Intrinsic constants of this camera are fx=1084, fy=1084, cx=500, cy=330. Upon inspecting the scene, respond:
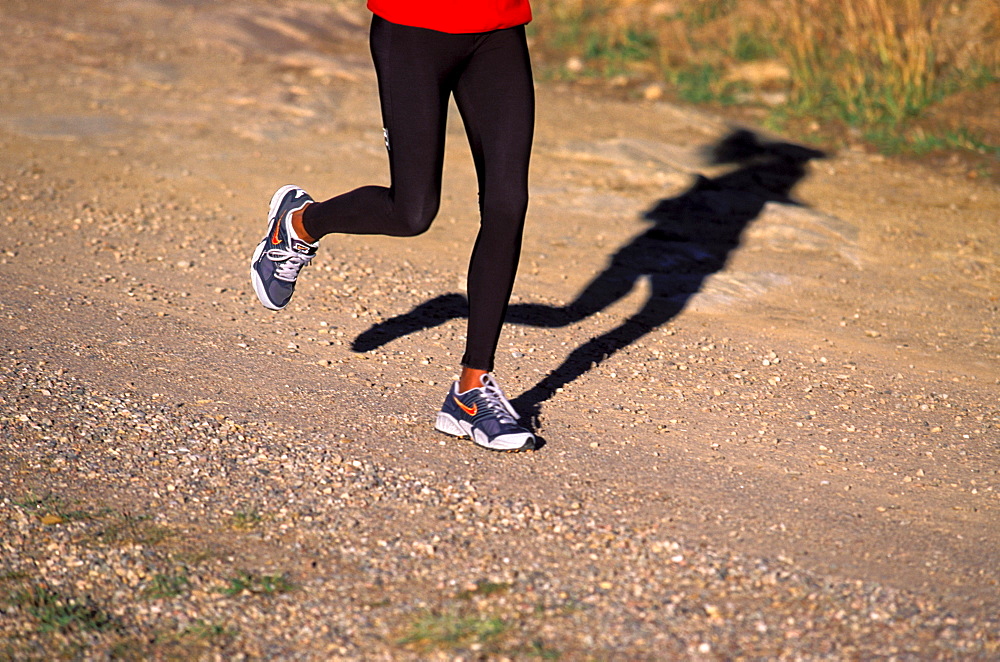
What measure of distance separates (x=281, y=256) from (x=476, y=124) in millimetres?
973

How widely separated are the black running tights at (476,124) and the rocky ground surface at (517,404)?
2.04 feet

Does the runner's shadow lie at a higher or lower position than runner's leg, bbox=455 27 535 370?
lower

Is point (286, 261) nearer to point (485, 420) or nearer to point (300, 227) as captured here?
point (300, 227)

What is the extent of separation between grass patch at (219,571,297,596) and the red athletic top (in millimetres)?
1637

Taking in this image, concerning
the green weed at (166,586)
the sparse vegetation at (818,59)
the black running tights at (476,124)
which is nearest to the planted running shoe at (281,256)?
the black running tights at (476,124)

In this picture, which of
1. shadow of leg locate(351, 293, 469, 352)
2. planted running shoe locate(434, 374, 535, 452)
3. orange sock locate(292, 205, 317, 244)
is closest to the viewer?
planted running shoe locate(434, 374, 535, 452)

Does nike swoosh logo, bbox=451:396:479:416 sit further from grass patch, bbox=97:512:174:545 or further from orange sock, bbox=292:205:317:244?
grass patch, bbox=97:512:174:545

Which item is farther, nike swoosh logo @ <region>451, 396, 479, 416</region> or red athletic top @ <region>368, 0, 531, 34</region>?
nike swoosh logo @ <region>451, 396, 479, 416</region>

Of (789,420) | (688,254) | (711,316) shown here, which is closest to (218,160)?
(688,254)

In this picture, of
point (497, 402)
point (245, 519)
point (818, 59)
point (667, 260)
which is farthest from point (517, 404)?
point (818, 59)

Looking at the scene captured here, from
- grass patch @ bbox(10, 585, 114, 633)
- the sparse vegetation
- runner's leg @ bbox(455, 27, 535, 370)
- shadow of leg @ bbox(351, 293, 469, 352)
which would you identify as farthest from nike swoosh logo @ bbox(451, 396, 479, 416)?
the sparse vegetation

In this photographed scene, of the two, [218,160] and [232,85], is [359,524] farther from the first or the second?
[232,85]

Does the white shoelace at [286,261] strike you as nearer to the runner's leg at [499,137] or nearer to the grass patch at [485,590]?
the runner's leg at [499,137]

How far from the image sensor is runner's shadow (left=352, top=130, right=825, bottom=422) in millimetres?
4523
